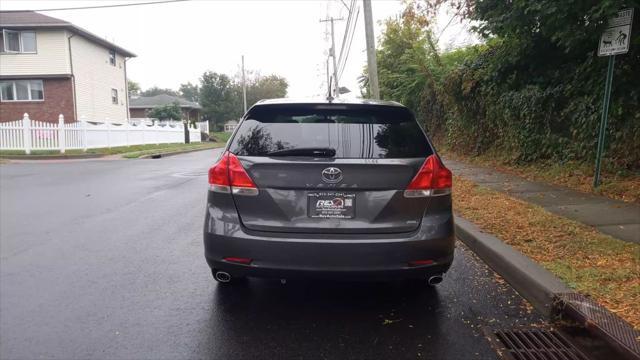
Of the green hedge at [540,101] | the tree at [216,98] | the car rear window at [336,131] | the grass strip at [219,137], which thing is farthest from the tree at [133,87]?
the car rear window at [336,131]

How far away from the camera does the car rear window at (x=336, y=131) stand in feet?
11.5

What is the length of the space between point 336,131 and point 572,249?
111 inches

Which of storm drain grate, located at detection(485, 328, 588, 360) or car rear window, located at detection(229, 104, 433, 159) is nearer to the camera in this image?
storm drain grate, located at detection(485, 328, 588, 360)

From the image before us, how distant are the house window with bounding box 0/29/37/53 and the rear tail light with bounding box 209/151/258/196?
30.2 m

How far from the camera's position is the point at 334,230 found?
3316mm

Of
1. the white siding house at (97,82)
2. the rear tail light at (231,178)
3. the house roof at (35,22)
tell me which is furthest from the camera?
the white siding house at (97,82)

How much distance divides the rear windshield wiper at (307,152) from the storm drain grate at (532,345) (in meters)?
1.68

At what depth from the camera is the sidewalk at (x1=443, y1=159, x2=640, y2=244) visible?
559cm

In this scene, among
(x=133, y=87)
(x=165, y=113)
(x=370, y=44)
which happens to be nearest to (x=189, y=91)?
(x=133, y=87)

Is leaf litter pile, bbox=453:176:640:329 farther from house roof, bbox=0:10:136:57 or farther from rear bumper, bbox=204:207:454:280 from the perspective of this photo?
house roof, bbox=0:10:136:57

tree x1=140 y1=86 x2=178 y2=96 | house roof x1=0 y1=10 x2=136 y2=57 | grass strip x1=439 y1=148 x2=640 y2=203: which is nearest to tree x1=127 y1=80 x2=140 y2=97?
tree x1=140 y1=86 x2=178 y2=96

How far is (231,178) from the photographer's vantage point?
3463mm

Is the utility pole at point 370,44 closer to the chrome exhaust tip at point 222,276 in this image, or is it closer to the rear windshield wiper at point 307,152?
the rear windshield wiper at point 307,152

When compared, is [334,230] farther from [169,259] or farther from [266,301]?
[169,259]
